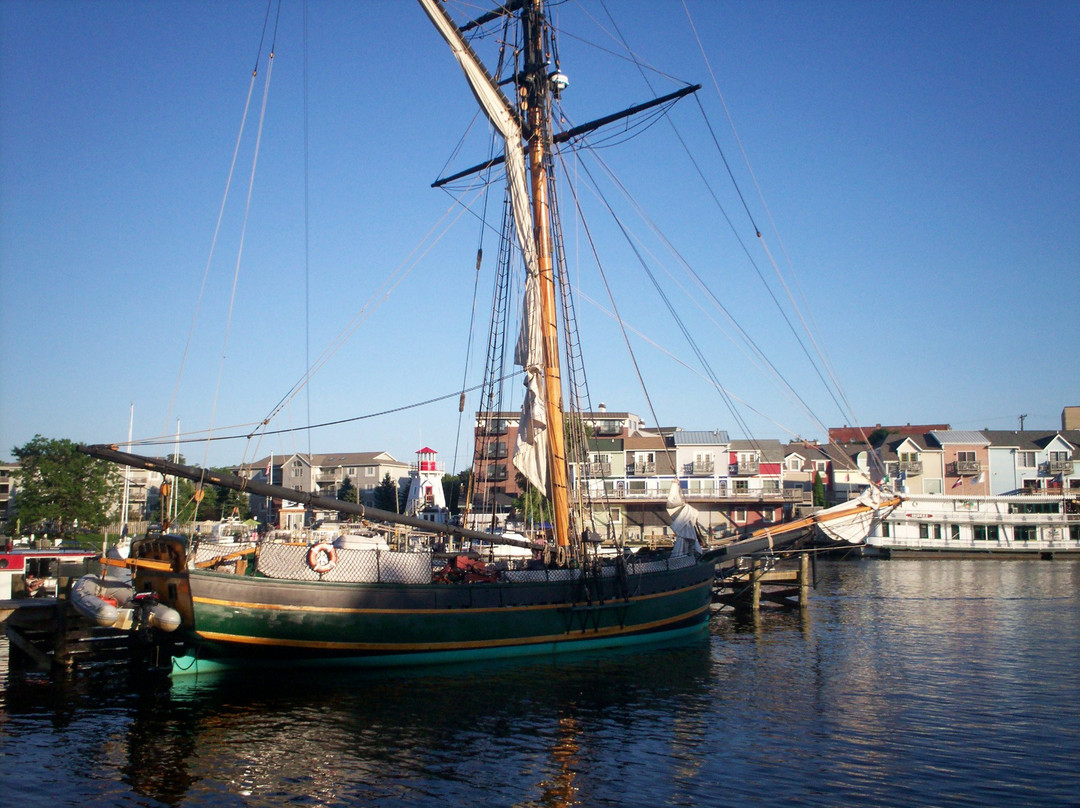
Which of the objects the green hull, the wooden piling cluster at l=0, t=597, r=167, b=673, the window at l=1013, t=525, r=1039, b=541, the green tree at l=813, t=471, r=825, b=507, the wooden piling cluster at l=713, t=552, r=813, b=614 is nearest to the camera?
the green hull

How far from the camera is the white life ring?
19.4 metres

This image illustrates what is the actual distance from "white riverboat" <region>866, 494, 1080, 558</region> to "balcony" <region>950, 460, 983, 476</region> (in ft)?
47.6

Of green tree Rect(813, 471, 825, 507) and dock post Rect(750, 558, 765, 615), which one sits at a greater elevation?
green tree Rect(813, 471, 825, 507)

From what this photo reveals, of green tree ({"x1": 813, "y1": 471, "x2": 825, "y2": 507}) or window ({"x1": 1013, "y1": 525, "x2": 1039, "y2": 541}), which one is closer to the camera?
window ({"x1": 1013, "y1": 525, "x2": 1039, "y2": 541})

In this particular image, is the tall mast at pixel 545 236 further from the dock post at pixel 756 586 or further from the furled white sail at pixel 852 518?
the dock post at pixel 756 586

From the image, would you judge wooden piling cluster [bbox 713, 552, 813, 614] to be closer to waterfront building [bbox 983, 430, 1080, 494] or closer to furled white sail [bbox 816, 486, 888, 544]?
furled white sail [bbox 816, 486, 888, 544]

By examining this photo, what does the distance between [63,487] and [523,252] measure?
5385 cm

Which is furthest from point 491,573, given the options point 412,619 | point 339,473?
point 339,473

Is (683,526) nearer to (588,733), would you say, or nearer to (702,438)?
(588,733)

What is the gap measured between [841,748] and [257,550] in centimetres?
1326

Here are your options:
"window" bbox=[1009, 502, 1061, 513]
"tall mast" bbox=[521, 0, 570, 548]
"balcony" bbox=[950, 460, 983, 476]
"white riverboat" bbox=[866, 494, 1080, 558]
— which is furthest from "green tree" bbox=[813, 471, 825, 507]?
"tall mast" bbox=[521, 0, 570, 548]

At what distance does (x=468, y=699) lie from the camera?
18156 millimetres

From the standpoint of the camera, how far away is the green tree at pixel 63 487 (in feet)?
210

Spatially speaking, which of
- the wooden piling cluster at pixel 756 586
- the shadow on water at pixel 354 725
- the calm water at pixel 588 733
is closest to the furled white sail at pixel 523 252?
the shadow on water at pixel 354 725
